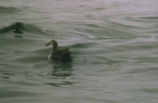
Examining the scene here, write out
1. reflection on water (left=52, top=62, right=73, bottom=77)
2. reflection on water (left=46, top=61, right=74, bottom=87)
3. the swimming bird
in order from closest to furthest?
reflection on water (left=46, top=61, right=74, bottom=87)
reflection on water (left=52, top=62, right=73, bottom=77)
the swimming bird

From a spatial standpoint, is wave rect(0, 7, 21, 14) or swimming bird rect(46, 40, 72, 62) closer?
swimming bird rect(46, 40, 72, 62)

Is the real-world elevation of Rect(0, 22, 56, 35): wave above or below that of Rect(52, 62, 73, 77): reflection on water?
above

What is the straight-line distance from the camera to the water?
23.0ft

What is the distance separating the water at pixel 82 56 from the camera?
23.0ft

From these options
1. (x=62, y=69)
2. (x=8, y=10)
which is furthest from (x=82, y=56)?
(x=8, y=10)

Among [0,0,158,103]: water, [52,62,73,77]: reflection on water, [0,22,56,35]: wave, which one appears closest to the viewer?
[0,0,158,103]: water

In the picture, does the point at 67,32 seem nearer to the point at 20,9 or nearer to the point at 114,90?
the point at 20,9

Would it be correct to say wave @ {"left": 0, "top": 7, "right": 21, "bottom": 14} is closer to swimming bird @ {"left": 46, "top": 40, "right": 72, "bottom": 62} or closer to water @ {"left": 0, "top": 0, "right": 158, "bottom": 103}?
water @ {"left": 0, "top": 0, "right": 158, "bottom": 103}

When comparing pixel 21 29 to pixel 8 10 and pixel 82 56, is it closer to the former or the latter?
pixel 82 56

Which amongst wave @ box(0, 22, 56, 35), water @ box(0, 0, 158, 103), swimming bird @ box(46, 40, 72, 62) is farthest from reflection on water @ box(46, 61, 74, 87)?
wave @ box(0, 22, 56, 35)

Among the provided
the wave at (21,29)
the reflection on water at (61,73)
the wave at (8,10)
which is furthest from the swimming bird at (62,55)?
the wave at (8,10)

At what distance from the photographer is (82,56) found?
10.2 metres

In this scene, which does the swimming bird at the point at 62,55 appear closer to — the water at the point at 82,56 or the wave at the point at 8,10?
the water at the point at 82,56

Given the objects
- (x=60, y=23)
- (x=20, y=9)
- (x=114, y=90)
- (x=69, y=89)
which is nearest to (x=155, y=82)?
(x=114, y=90)
